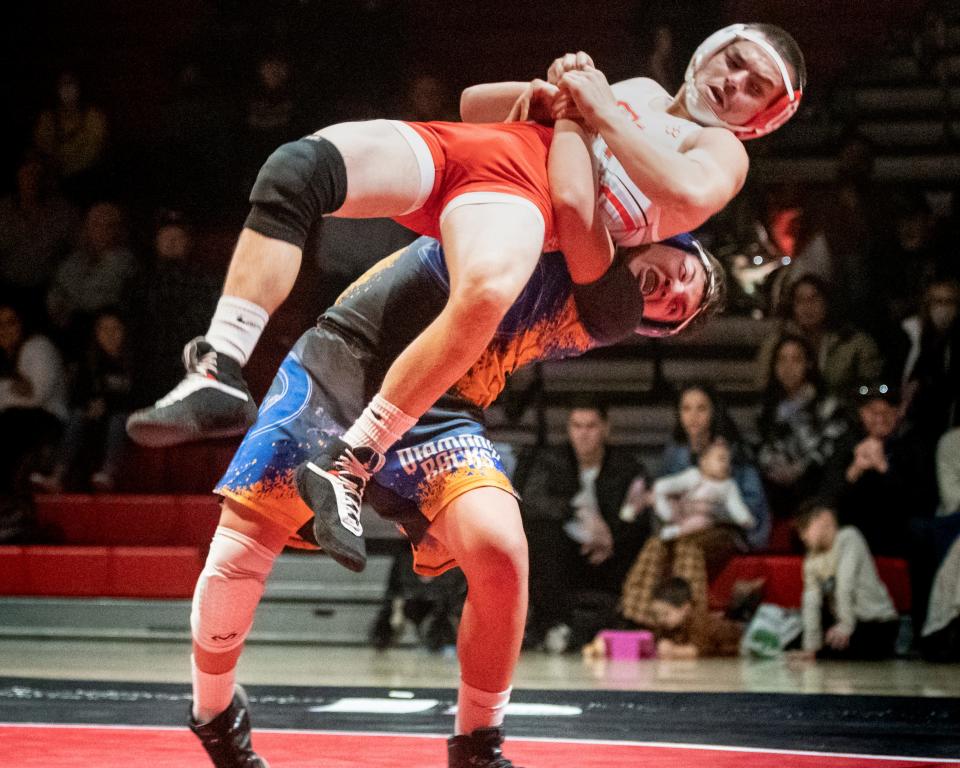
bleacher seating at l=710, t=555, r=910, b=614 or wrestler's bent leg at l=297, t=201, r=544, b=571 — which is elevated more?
wrestler's bent leg at l=297, t=201, r=544, b=571

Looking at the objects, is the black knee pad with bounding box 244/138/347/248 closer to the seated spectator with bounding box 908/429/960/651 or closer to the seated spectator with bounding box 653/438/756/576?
the seated spectator with bounding box 653/438/756/576

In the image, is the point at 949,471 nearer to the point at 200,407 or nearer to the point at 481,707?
the point at 481,707

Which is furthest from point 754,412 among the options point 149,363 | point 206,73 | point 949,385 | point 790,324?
point 206,73

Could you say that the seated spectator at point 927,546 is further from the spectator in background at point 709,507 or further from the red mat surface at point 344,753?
the red mat surface at point 344,753

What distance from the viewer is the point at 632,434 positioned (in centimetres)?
836

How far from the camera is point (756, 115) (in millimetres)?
2916

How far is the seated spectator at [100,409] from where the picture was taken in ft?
25.2

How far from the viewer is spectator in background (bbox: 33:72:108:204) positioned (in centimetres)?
880

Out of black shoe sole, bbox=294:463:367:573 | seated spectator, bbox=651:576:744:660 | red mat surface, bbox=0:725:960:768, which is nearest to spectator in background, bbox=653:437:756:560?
seated spectator, bbox=651:576:744:660

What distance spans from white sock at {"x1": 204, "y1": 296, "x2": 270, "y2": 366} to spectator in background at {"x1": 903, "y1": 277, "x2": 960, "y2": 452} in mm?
5188

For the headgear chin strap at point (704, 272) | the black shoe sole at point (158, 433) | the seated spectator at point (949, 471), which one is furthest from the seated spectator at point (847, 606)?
the black shoe sole at point (158, 433)

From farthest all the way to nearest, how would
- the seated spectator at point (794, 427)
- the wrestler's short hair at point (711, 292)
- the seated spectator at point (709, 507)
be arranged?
the seated spectator at point (794, 427), the seated spectator at point (709, 507), the wrestler's short hair at point (711, 292)

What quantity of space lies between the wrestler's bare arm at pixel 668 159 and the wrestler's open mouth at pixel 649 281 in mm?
225

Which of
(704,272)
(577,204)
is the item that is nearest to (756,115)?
(704,272)
